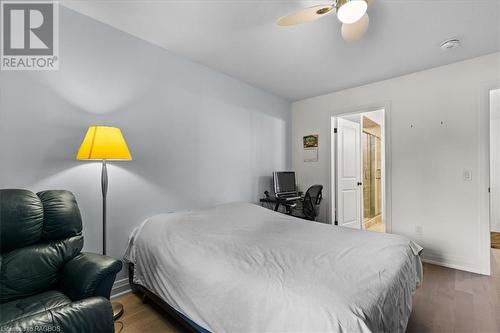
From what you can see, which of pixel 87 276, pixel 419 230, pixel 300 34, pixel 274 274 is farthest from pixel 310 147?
pixel 87 276

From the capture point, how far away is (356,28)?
6.01ft

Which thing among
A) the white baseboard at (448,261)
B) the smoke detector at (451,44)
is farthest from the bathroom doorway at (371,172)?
the smoke detector at (451,44)

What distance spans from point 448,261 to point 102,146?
3979 mm

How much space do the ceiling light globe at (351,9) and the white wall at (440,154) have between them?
7.21 ft

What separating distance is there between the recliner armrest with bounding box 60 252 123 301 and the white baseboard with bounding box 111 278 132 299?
2.55 feet

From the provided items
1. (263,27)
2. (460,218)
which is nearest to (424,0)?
(263,27)

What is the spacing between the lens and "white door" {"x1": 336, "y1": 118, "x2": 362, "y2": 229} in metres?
4.04

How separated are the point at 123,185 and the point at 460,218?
384cm

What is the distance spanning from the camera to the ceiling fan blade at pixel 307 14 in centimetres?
158

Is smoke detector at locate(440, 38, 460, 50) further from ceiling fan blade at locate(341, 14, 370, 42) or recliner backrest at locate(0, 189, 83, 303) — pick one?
recliner backrest at locate(0, 189, 83, 303)

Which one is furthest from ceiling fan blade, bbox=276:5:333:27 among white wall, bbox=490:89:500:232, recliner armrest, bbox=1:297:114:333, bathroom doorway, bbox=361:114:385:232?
white wall, bbox=490:89:500:232

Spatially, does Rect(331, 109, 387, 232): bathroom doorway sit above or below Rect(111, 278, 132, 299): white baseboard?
above

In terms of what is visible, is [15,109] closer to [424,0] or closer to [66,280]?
[66,280]

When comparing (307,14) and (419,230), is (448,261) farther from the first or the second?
(307,14)
